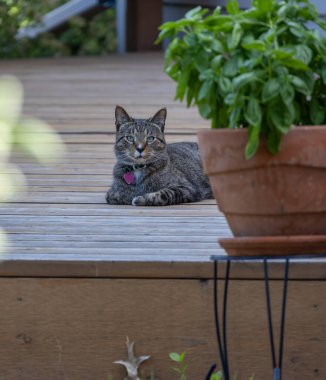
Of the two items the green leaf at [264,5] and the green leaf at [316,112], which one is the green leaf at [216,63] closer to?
the green leaf at [264,5]

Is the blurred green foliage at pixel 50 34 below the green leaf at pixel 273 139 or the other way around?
below

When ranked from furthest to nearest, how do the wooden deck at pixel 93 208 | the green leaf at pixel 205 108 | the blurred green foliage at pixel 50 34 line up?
the blurred green foliage at pixel 50 34
the wooden deck at pixel 93 208
the green leaf at pixel 205 108

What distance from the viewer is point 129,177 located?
4289mm

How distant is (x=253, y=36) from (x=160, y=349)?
0.93 meters

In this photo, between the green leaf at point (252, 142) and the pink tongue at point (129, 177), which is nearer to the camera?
the green leaf at point (252, 142)

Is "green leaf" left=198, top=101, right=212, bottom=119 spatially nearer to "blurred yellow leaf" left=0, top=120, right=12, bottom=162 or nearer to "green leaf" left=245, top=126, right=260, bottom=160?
"green leaf" left=245, top=126, right=260, bottom=160

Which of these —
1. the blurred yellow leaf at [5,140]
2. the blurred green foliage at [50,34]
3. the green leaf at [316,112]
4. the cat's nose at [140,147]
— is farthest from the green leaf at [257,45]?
the blurred green foliage at [50,34]

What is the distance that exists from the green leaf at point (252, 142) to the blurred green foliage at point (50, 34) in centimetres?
1051

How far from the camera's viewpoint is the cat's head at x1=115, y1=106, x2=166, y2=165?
4.25m

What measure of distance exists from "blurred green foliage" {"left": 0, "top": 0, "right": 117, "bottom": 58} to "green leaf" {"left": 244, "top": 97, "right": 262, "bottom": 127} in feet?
34.6

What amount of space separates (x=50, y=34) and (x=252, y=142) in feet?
39.6

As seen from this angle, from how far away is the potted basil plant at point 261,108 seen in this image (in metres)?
2.29

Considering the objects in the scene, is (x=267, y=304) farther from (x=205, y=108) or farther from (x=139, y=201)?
(x=139, y=201)

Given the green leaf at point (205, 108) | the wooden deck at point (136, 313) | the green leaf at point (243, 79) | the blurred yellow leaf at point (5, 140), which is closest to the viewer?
the green leaf at point (243, 79)
